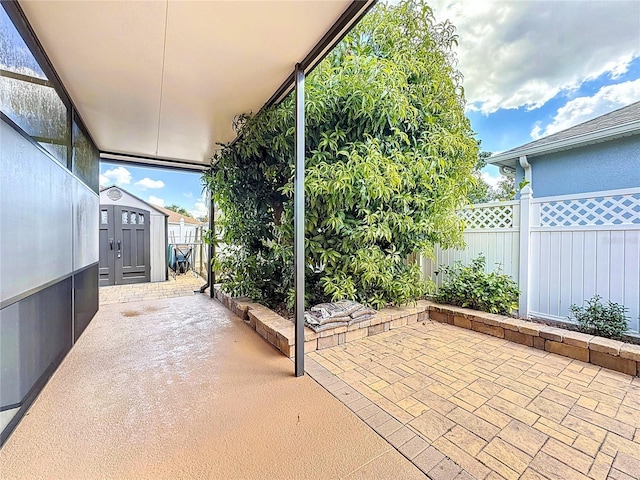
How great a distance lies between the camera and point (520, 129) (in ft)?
26.8

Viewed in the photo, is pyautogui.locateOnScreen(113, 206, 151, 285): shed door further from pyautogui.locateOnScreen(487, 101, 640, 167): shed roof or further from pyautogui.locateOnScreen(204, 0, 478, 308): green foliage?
pyautogui.locateOnScreen(487, 101, 640, 167): shed roof

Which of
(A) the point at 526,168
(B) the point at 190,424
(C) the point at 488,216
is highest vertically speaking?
(A) the point at 526,168

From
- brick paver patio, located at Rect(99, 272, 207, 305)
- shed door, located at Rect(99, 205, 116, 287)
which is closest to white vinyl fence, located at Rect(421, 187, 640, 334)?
brick paver patio, located at Rect(99, 272, 207, 305)

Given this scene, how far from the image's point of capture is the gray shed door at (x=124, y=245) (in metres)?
6.06

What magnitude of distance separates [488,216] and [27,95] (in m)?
4.69

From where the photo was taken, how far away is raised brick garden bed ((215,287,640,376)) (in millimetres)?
2420

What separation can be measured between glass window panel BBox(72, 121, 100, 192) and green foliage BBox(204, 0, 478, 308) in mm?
1460

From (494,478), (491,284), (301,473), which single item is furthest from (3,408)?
(491,284)

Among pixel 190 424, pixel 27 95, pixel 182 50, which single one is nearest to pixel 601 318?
pixel 190 424

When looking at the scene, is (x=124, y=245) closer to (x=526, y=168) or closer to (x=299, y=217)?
(x=299, y=217)

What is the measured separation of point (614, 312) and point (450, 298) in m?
1.54

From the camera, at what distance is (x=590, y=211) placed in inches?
119

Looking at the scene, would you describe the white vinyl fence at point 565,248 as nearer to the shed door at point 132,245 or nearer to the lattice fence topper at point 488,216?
the lattice fence topper at point 488,216

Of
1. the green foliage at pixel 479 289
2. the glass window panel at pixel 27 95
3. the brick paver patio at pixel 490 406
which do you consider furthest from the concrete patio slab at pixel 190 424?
the green foliage at pixel 479 289
